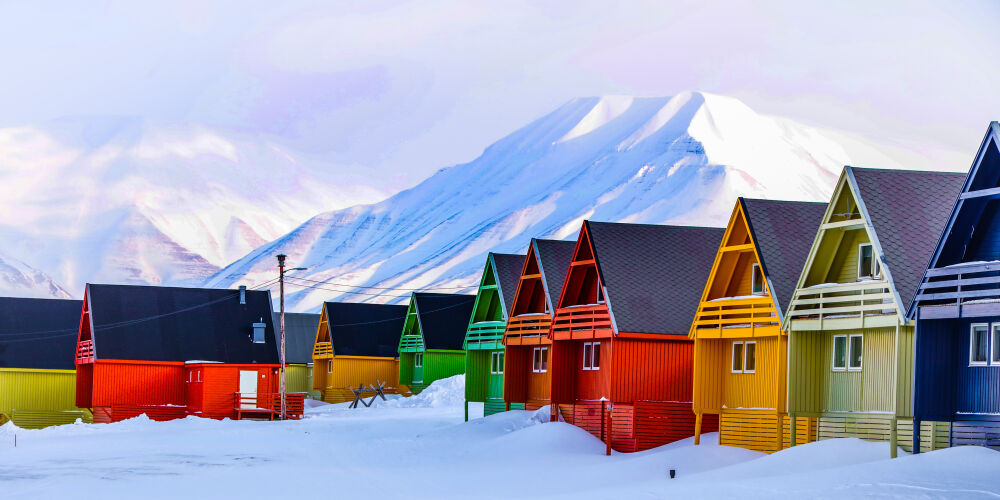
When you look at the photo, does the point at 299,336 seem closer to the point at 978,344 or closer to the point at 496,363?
the point at 496,363

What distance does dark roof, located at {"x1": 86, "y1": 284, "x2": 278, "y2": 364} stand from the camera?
200 ft

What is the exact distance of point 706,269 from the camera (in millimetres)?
43812

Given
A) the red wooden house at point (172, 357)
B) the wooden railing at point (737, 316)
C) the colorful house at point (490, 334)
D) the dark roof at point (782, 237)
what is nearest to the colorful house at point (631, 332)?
the wooden railing at point (737, 316)

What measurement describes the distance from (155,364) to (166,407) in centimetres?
199

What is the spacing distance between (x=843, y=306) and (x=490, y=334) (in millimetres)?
24572

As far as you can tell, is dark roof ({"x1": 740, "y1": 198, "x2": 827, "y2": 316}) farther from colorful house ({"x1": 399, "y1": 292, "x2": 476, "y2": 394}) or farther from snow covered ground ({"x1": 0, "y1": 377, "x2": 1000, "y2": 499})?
colorful house ({"x1": 399, "y1": 292, "x2": 476, "y2": 394})

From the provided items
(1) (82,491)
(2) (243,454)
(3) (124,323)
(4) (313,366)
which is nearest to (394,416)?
(3) (124,323)

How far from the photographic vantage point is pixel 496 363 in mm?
56188

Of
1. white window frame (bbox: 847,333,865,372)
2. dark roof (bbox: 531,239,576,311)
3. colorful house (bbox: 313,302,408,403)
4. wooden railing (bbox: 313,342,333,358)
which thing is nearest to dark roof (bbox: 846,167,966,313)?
white window frame (bbox: 847,333,865,372)

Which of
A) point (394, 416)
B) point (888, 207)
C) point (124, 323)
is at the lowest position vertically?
point (394, 416)

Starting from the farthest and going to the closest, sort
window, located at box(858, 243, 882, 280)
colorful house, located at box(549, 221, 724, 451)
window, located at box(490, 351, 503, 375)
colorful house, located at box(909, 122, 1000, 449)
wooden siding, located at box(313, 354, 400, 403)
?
wooden siding, located at box(313, 354, 400, 403) < window, located at box(490, 351, 503, 375) < colorful house, located at box(549, 221, 724, 451) < window, located at box(858, 243, 882, 280) < colorful house, located at box(909, 122, 1000, 449)

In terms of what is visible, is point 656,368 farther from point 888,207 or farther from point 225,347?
point 225,347

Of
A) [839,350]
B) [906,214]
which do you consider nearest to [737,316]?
[839,350]

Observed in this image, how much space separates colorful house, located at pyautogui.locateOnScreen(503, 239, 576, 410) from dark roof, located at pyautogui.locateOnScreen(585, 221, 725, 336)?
A: 4.62 metres
